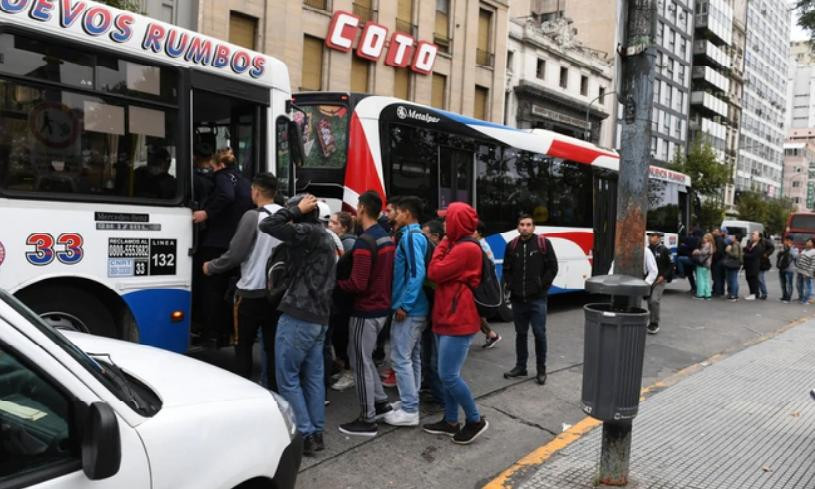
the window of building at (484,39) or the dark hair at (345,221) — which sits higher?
the window of building at (484,39)

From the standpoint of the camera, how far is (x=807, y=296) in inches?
646

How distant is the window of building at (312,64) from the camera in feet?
77.9

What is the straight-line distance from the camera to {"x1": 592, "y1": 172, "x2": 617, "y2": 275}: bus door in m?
13.2

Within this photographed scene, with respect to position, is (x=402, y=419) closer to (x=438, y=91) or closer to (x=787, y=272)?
(x=787, y=272)

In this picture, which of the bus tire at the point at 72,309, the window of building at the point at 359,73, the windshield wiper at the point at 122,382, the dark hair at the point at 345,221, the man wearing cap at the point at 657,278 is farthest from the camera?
the window of building at the point at 359,73

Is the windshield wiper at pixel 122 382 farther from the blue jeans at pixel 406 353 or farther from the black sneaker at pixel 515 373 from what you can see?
the black sneaker at pixel 515 373

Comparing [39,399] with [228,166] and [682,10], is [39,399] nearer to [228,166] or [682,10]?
[228,166]

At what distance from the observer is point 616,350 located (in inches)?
158

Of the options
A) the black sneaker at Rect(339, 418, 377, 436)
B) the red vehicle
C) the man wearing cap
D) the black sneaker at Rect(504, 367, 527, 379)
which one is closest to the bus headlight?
the black sneaker at Rect(339, 418, 377, 436)

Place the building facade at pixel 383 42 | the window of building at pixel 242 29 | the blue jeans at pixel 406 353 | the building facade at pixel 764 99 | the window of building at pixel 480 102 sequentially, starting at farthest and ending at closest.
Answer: the building facade at pixel 764 99
the window of building at pixel 480 102
the building facade at pixel 383 42
the window of building at pixel 242 29
the blue jeans at pixel 406 353

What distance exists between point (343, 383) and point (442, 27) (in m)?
25.3

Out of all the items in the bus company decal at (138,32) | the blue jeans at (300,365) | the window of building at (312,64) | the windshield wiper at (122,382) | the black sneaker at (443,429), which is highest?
the window of building at (312,64)

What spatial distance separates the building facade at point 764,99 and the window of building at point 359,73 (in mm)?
67060

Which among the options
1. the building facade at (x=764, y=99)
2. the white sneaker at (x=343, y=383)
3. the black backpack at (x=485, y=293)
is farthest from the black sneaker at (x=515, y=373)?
the building facade at (x=764, y=99)
